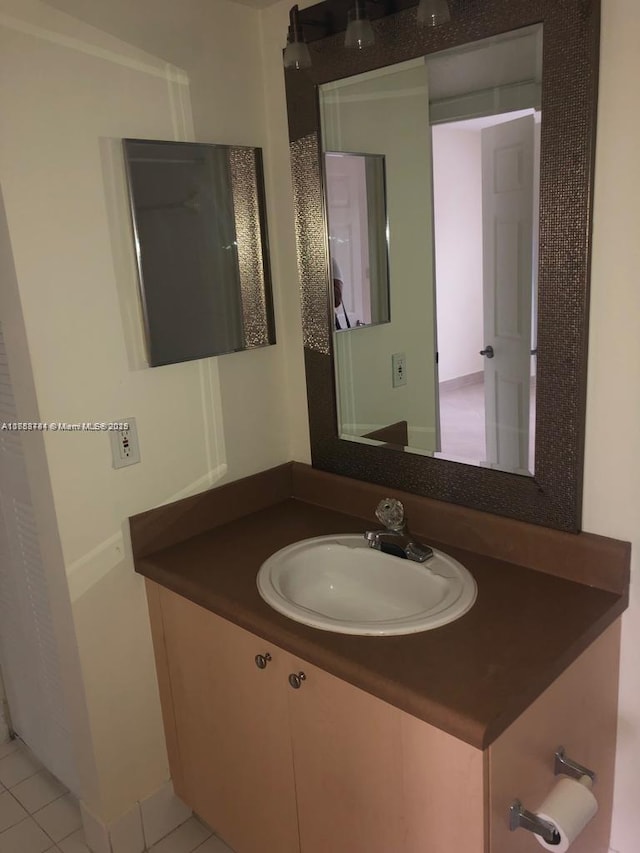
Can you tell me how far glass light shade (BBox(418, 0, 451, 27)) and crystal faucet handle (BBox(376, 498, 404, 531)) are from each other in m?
1.04

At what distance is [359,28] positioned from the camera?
57.9 inches

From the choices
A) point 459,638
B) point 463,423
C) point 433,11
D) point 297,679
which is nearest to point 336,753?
point 297,679

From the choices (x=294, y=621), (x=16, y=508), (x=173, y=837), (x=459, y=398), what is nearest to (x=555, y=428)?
(x=459, y=398)

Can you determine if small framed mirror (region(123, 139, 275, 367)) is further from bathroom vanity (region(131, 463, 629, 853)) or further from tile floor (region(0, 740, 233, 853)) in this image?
tile floor (region(0, 740, 233, 853))

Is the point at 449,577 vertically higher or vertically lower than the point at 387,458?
lower

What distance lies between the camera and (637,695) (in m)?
1.47

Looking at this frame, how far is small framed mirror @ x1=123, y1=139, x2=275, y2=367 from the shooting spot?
1633mm

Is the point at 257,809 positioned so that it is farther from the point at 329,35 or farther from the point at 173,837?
the point at 329,35

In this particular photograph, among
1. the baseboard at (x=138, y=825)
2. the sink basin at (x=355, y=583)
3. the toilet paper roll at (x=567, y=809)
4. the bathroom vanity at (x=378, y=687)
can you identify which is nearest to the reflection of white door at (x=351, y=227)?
the bathroom vanity at (x=378, y=687)

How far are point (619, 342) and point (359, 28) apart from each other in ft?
2.77

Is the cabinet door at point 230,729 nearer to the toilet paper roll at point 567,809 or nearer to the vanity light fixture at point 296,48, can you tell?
the toilet paper roll at point 567,809

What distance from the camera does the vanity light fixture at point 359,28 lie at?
1.47m

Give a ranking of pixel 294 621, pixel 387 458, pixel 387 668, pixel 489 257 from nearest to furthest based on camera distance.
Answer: pixel 387 668 < pixel 294 621 < pixel 489 257 < pixel 387 458

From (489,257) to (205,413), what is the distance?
825 millimetres
